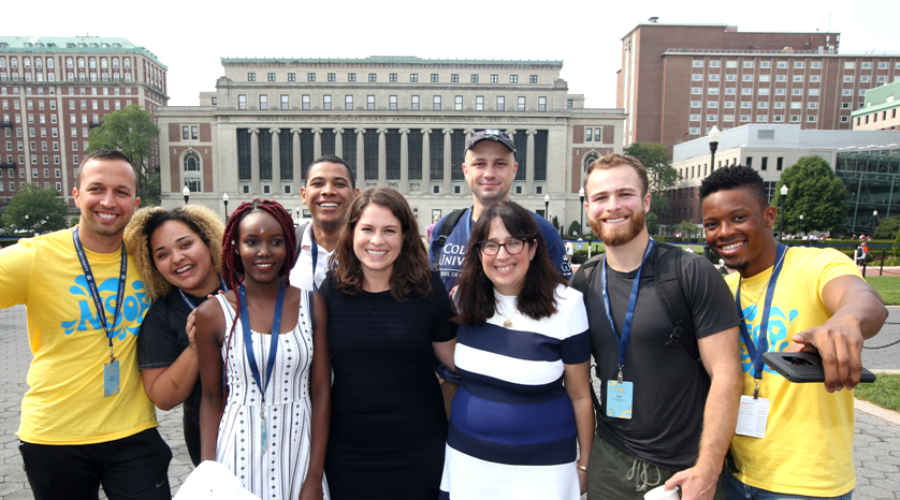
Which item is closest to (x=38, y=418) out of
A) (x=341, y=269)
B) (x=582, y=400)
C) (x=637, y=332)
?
(x=341, y=269)

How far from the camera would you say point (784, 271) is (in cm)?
277

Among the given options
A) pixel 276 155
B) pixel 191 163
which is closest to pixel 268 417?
pixel 276 155

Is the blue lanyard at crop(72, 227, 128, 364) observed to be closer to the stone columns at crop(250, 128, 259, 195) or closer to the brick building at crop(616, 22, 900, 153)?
the stone columns at crop(250, 128, 259, 195)

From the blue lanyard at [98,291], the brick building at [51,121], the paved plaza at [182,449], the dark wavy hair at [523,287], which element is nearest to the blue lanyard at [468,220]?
the dark wavy hair at [523,287]

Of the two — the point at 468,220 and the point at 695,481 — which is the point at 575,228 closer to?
the point at 468,220

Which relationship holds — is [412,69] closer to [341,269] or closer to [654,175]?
[654,175]

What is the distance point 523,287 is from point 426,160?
71.8m

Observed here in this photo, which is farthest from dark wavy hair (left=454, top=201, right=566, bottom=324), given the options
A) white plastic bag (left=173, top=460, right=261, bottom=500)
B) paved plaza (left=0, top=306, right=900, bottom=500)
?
paved plaza (left=0, top=306, right=900, bottom=500)

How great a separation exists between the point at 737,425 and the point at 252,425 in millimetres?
2804

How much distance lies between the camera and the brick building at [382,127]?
70625 mm

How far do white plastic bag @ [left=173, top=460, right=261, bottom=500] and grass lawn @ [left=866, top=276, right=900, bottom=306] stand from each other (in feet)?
59.1

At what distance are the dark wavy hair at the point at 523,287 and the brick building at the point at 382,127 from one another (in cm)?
6757

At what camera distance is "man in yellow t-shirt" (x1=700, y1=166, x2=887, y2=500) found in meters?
2.52

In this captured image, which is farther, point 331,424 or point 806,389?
point 331,424
